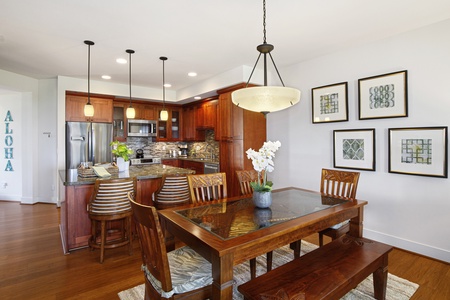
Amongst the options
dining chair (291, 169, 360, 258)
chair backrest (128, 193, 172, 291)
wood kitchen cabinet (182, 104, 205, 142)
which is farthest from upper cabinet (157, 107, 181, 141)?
chair backrest (128, 193, 172, 291)

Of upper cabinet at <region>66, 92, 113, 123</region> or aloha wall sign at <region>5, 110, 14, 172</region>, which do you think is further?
aloha wall sign at <region>5, 110, 14, 172</region>

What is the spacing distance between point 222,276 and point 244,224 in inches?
16.6

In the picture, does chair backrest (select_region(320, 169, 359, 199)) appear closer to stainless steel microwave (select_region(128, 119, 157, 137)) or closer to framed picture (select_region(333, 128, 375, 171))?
framed picture (select_region(333, 128, 375, 171))

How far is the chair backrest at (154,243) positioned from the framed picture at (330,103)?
3.20 metres

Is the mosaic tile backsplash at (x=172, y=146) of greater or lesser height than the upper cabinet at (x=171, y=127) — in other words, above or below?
below

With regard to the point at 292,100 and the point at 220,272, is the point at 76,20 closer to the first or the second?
the point at 292,100

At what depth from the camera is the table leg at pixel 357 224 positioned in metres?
2.19

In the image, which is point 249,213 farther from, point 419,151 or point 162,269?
point 419,151

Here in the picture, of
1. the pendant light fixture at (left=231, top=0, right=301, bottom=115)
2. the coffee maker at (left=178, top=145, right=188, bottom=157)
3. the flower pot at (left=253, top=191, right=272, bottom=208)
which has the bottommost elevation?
the flower pot at (left=253, top=191, right=272, bottom=208)

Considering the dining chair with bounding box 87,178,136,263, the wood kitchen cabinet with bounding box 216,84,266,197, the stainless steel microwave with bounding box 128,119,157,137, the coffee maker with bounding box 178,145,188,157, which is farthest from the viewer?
the coffee maker with bounding box 178,145,188,157

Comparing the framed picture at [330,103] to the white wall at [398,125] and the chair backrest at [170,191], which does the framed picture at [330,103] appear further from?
the chair backrest at [170,191]

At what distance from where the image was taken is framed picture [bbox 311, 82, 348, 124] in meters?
3.53

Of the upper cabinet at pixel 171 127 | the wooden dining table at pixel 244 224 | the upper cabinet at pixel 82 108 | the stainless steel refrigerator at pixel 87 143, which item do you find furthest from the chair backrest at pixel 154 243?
the upper cabinet at pixel 171 127

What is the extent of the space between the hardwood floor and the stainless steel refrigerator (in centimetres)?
180
